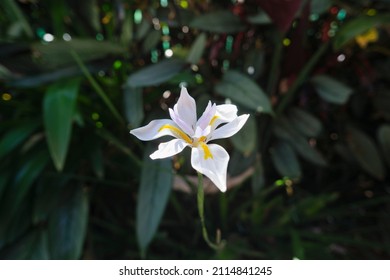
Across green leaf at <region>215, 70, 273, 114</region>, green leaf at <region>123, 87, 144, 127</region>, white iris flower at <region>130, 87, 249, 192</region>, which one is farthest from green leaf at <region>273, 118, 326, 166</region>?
white iris flower at <region>130, 87, 249, 192</region>

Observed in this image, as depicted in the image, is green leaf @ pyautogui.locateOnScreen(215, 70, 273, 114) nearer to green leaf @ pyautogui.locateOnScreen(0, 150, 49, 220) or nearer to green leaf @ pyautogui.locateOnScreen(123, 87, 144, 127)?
green leaf @ pyautogui.locateOnScreen(123, 87, 144, 127)

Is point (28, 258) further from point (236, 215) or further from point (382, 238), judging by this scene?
point (382, 238)

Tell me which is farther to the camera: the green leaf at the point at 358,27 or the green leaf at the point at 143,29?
the green leaf at the point at 143,29

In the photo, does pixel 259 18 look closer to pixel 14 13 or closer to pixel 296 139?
pixel 296 139

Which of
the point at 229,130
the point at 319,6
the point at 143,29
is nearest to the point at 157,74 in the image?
the point at 143,29

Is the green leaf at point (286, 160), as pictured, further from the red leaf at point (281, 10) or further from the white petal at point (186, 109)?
the white petal at point (186, 109)

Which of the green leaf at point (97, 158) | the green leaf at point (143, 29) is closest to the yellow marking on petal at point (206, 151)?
the green leaf at point (97, 158)
